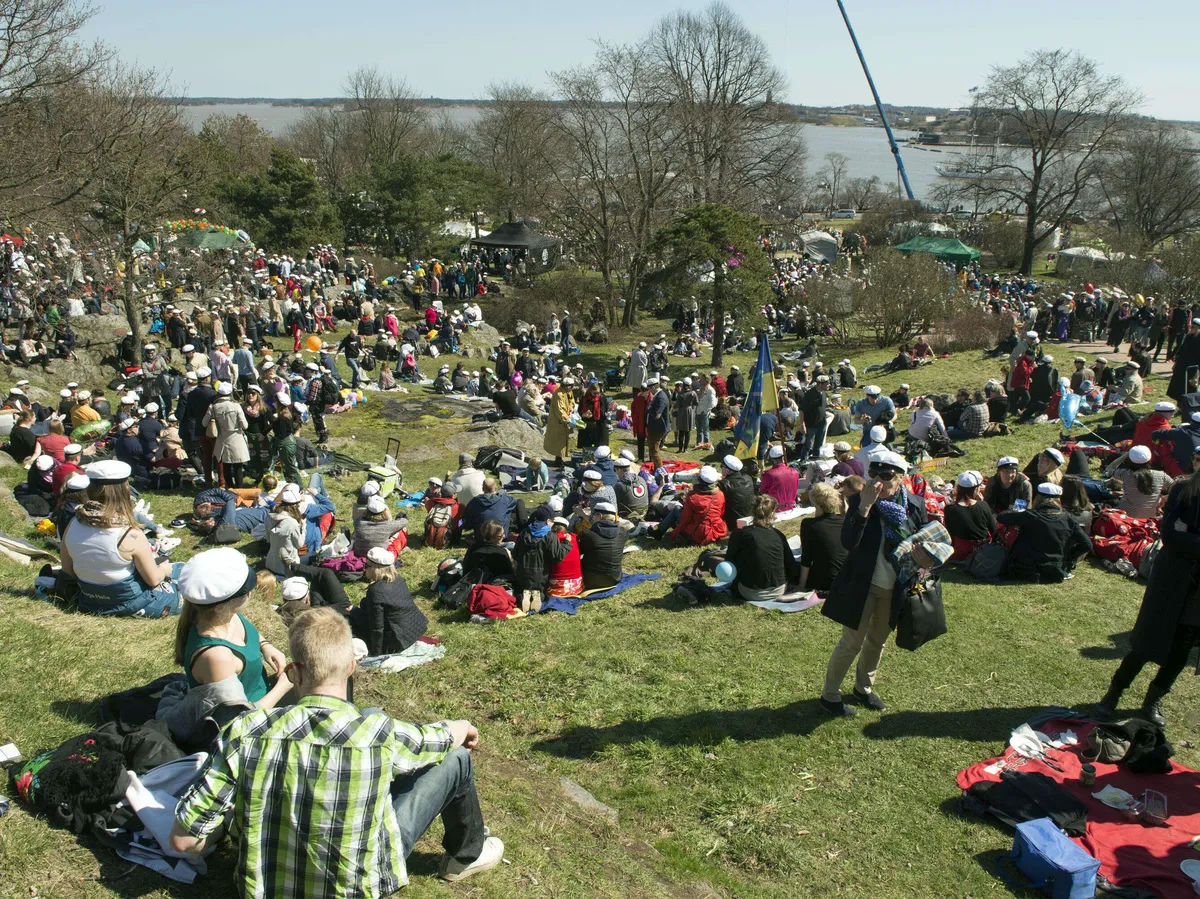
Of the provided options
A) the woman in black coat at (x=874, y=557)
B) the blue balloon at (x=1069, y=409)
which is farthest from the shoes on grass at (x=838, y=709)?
the blue balloon at (x=1069, y=409)

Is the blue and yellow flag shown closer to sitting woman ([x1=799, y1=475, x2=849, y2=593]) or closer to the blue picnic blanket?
the blue picnic blanket

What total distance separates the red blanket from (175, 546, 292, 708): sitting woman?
3.71 meters

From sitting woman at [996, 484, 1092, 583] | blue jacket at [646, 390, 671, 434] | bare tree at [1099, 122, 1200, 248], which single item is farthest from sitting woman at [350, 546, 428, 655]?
bare tree at [1099, 122, 1200, 248]

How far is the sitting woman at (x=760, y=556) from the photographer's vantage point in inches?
290

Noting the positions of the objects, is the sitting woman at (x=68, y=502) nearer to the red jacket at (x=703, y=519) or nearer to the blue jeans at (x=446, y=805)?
the blue jeans at (x=446, y=805)

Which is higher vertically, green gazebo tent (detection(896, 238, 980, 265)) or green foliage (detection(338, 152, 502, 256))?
green foliage (detection(338, 152, 502, 256))

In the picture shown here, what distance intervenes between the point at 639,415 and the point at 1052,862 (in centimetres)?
1200

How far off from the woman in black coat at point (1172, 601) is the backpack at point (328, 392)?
1343cm

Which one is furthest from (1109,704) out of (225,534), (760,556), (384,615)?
(225,534)

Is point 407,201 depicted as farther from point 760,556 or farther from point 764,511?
point 760,556

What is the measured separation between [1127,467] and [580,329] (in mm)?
21533

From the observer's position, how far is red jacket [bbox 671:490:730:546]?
9.61m

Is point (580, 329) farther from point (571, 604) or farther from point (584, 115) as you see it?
point (571, 604)

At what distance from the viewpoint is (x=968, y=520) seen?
8.27 metres
